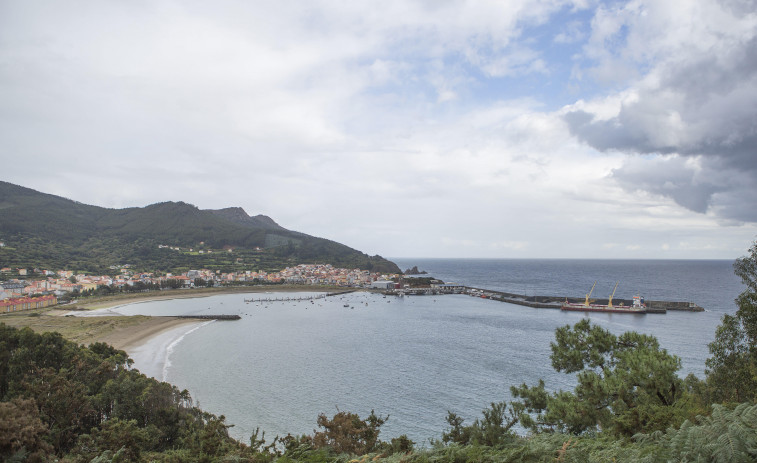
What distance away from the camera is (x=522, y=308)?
56.2 metres

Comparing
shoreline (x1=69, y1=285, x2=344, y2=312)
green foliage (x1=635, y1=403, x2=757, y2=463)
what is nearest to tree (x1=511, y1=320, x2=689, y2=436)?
green foliage (x1=635, y1=403, x2=757, y2=463)

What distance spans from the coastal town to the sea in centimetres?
1563

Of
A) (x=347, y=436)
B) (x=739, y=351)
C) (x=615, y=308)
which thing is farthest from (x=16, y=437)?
(x=615, y=308)

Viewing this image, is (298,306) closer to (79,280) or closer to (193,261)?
(79,280)

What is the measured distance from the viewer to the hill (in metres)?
91.4

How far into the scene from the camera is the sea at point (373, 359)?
18062 mm

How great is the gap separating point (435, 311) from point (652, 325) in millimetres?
25220

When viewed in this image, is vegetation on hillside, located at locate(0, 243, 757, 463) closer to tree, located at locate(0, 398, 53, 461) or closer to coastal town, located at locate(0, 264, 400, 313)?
tree, located at locate(0, 398, 53, 461)

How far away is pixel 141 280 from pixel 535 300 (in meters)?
76.3

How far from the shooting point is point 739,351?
9492 mm

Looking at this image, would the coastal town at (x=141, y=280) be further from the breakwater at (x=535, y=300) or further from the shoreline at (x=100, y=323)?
the breakwater at (x=535, y=300)

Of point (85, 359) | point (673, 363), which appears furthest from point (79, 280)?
point (673, 363)

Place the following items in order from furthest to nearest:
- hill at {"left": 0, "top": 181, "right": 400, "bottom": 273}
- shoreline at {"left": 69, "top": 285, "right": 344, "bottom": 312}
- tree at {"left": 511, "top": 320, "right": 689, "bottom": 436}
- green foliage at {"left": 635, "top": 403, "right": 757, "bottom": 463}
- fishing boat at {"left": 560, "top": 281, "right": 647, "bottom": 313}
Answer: hill at {"left": 0, "top": 181, "right": 400, "bottom": 273} < shoreline at {"left": 69, "top": 285, "right": 344, "bottom": 312} < fishing boat at {"left": 560, "top": 281, "right": 647, "bottom": 313} < tree at {"left": 511, "top": 320, "right": 689, "bottom": 436} < green foliage at {"left": 635, "top": 403, "right": 757, "bottom": 463}

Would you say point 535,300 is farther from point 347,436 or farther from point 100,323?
point 347,436
